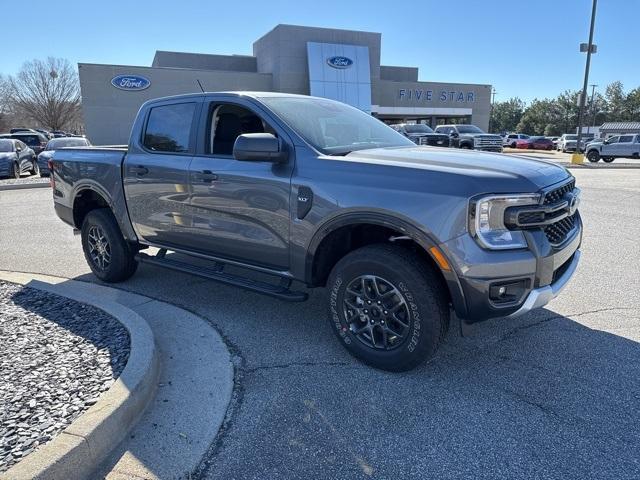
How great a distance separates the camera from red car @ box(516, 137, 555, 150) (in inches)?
2196

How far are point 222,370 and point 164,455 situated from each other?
92cm

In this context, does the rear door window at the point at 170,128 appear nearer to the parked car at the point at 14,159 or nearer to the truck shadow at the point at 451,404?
the truck shadow at the point at 451,404

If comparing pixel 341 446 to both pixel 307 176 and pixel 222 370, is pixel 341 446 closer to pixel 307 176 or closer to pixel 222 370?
pixel 222 370

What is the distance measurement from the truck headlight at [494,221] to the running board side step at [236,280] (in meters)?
1.44

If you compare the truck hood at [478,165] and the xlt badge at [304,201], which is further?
the xlt badge at [304,201]

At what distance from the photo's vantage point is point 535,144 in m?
55.8

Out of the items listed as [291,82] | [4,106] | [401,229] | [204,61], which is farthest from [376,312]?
[4,106]

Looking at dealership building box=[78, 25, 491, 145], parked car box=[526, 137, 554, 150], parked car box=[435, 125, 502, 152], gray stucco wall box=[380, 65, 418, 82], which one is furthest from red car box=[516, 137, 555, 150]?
parked car box=[435, 125, 502, 152]

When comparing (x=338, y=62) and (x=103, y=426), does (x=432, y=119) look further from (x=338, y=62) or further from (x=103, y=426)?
(x=103, y=426)

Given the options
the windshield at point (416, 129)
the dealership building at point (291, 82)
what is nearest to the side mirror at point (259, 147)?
the windshield at point (416, 129)

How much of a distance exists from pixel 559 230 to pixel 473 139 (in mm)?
26421

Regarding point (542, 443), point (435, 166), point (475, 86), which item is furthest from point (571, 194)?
point (475, 86)

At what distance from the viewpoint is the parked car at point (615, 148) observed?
99.5ft

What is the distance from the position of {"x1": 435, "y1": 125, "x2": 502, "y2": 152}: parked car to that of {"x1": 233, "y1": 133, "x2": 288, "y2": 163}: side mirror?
25.3 m
